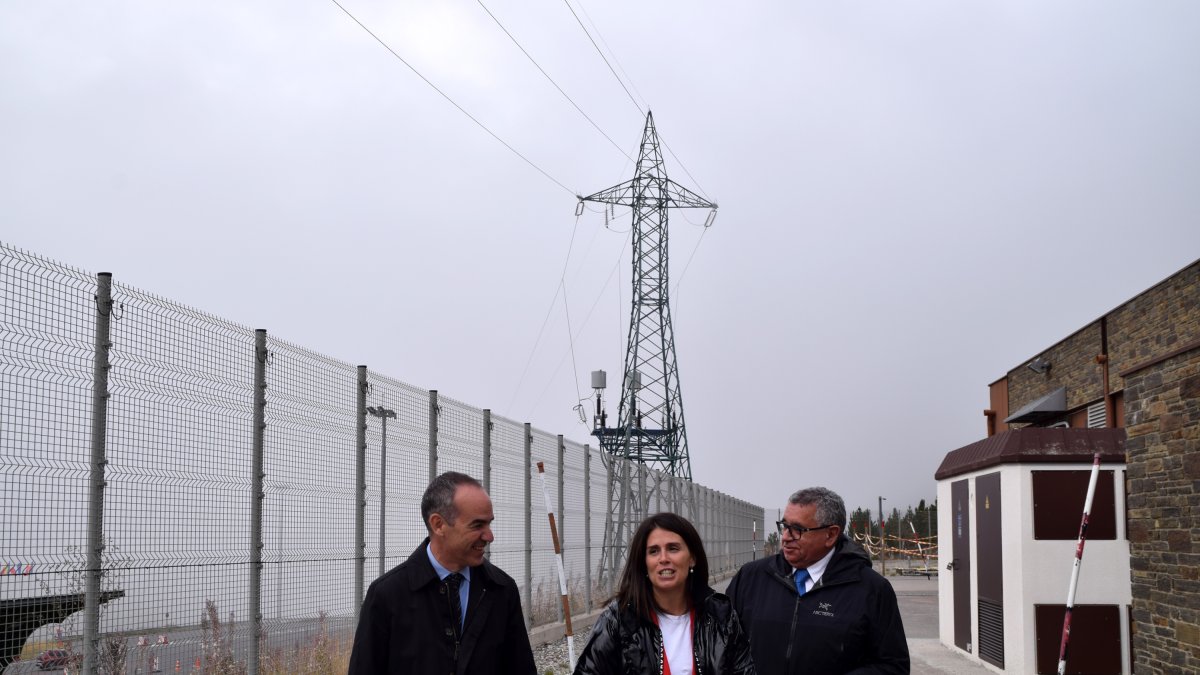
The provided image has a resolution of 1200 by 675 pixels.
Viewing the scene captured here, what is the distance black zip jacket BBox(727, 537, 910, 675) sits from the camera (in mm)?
5383

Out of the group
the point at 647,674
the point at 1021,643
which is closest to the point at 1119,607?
the point at 1021,643

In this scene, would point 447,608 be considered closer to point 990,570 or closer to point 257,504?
point 257,504

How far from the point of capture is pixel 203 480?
7699 mm

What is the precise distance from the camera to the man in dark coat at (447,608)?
4379 mm

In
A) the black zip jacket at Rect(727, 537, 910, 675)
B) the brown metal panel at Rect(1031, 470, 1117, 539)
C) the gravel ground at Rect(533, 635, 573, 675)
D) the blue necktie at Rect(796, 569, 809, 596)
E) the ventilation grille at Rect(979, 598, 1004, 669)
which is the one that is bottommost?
the gravel ground at Rect(533, 635, 573, 675)

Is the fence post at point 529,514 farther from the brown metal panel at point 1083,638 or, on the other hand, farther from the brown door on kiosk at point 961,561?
the brown metal panel at point 1083,638

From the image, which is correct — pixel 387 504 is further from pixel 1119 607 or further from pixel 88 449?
pixel 1119 607

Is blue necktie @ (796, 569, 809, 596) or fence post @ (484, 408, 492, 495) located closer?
blue necktie @ (796, 569, 809, 596)

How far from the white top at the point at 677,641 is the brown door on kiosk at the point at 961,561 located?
39.9ft

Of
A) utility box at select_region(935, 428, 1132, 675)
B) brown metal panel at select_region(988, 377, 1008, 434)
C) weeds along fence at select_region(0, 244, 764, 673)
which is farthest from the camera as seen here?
brown metal panel at select_region(988, 377, 1008, 434)

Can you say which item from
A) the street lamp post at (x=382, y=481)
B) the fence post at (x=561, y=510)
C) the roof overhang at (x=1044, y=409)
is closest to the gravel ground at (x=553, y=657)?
the fence post at (x=561, y=510)

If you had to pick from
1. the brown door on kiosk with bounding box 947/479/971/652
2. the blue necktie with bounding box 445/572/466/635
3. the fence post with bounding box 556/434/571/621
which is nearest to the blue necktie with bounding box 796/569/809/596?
the blue necktie with bounding box 445/572/466/635

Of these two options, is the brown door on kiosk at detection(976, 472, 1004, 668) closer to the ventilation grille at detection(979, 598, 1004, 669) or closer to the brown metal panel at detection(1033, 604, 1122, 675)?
the ventilation grille at detection(979, 598, 1004, 669)

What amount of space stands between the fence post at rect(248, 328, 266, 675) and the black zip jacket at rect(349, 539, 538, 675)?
405 centimetres
